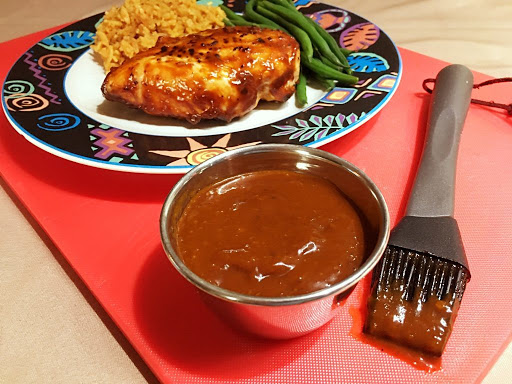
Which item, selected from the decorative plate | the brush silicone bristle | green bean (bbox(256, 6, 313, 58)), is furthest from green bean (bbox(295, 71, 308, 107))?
the brush silicone bristle

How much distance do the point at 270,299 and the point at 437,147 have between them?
93cm

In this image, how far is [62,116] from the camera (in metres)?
1.78

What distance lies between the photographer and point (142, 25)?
228 cm

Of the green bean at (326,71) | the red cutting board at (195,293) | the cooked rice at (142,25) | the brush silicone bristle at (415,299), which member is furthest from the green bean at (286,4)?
the brush silicone bristle at (415,299)

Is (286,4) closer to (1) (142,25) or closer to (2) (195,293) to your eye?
(1) (142,25)

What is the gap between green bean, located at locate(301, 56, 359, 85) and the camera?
1.96 metres

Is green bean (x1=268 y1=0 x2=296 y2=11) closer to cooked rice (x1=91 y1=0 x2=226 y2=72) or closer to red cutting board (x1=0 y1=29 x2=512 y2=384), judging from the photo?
cooked rice (x1=91 y1=0 x2=226 y2=72)

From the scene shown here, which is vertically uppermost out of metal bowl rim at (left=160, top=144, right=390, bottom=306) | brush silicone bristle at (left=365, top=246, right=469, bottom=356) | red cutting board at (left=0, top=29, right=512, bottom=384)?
metal bowl rim at (left=160, top=144, right=390, bottom=306)

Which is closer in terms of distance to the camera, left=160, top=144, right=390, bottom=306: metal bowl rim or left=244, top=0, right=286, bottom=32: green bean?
left=160, top=144, right=390, bottom=306: metal bowl rim

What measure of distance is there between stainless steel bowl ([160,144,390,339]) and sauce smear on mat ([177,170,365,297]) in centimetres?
3

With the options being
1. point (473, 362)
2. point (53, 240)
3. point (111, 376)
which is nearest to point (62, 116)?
point (53, 240)

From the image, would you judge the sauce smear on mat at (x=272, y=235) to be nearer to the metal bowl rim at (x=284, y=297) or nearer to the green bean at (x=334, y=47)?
the metal bowl rim at (x=284, y=297)

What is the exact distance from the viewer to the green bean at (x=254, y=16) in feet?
7.96

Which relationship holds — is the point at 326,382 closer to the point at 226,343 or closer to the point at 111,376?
the point at 226,343
